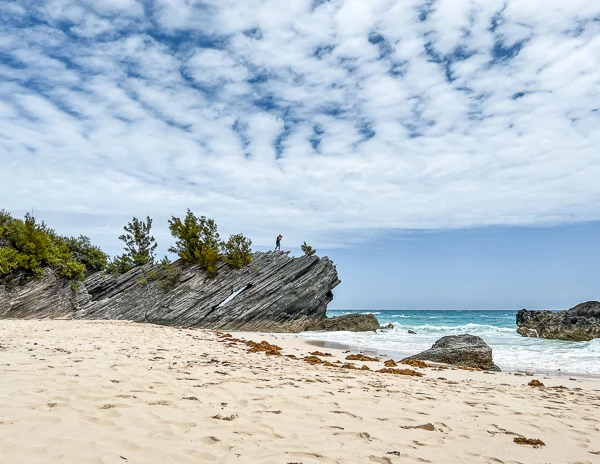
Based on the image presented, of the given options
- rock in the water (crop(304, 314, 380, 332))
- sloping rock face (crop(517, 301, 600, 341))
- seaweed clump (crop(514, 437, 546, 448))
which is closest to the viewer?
seaweed clump (crop(514, 437, 546, 448))

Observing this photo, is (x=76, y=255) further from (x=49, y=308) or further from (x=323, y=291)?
(x=323, y=291)

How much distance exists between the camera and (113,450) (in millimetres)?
3740

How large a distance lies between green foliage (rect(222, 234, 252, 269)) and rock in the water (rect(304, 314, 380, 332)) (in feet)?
23.3

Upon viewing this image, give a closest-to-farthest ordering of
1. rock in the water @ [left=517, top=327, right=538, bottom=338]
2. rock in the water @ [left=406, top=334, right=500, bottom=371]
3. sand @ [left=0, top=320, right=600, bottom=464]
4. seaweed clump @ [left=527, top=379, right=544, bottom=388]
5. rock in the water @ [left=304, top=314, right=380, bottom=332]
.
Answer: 1. sand @ [left=0, top=320, right=600, bottom=464]
2. seaweed clump @ [left=527, top=379, right=544, bottom=388]
3. rock in the water @ [left=406, top=334, right=500, bottom=371]
4. rock in the water @ [left=517, top=327, right=538, bottom=338]
5. rock in the water @ [left=304, top=314, right=380, bottom=332]

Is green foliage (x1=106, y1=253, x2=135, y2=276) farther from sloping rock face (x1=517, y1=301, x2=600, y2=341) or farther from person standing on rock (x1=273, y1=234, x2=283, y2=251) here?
sloping rock face (x1=517, y1=301, x2=600, y2=341)

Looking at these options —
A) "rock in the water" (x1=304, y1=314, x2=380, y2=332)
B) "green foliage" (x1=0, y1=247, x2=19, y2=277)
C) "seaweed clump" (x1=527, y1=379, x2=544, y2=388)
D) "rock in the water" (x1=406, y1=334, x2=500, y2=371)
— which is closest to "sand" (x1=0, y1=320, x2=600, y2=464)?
"seaweed clump" (x1=527, y1=379, x2=544, y2=388)

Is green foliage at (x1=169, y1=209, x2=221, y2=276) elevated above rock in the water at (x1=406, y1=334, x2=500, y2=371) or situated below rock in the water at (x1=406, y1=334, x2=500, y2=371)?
above

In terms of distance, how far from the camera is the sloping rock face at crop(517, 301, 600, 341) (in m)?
25.3

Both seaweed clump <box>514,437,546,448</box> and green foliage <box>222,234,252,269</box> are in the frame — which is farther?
green foliage <box>222,234,252,269</box>

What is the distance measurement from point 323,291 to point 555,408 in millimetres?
27910

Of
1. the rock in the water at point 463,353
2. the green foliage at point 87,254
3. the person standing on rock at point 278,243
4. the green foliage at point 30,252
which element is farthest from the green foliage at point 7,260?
the rock in the water at point 463,353

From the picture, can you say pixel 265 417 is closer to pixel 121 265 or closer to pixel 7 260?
pixel 7 260

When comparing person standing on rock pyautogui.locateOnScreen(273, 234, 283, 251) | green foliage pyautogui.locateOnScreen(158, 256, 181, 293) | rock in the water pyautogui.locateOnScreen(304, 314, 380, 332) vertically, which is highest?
person standing on rock pyautogui.locateOnScreen(273, 234, 283, 251)

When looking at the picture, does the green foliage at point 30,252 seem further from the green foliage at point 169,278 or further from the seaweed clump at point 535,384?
the seaweed clump at point 535,384
